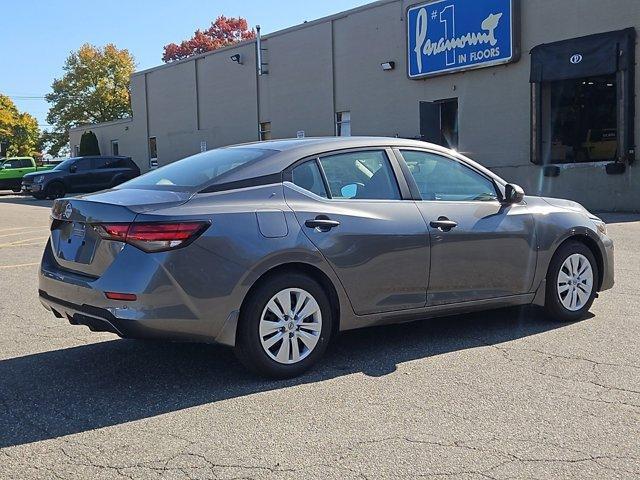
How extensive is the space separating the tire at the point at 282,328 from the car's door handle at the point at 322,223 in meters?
0.34

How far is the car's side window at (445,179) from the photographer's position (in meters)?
5.63

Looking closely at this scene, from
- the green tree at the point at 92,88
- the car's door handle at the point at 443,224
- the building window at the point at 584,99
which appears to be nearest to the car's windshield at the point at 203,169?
the car's door handle at the point at 443,224

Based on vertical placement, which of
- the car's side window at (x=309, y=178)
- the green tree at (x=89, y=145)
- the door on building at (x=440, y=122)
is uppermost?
the green tree at (x=89, y=145)

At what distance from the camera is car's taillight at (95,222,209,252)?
4402mm

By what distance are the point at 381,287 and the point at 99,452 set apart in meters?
2.28

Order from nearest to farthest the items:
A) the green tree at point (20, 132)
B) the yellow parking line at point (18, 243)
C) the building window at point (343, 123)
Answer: the yellow parking line at point (18, 243), the building window at point (343, 123), the green tree at point (20, 132)

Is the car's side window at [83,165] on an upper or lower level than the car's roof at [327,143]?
upper

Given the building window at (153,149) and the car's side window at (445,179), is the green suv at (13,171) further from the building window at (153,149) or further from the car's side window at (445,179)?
the car's side window at (445,179)

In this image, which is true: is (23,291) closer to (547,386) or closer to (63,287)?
(63,287)

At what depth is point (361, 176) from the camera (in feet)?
17.5

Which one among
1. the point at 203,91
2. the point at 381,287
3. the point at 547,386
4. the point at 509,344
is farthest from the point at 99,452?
the point at 203,91

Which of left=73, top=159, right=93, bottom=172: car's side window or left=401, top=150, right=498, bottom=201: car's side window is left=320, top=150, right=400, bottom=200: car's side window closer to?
left=401, top=150, right=498, bottom=201: car's side window

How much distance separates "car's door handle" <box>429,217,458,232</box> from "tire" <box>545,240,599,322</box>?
121cm

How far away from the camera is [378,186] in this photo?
17.7 feet
